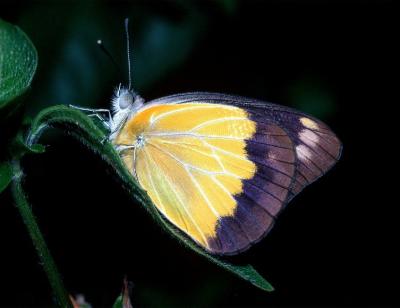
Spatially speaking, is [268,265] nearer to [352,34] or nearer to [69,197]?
[69,197]

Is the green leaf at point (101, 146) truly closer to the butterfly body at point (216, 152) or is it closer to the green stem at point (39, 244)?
the green stem at point (39, 244)

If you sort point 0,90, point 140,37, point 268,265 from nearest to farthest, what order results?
point 0,90, point 140,37, point 268,265

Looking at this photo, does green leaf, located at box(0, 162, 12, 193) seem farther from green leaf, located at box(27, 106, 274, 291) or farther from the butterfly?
the butterfly

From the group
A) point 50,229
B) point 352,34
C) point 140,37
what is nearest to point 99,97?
point 140,37

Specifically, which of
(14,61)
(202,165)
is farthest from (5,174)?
(202,165)

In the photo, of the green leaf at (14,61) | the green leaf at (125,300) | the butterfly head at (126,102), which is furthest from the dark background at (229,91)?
the green leaf at (125,300)

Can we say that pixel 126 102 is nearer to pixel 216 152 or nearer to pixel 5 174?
pixel 216 152
